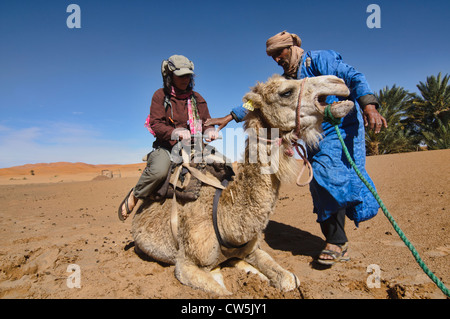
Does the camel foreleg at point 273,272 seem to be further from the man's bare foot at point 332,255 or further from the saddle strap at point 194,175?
the saddle strap at point 194,175

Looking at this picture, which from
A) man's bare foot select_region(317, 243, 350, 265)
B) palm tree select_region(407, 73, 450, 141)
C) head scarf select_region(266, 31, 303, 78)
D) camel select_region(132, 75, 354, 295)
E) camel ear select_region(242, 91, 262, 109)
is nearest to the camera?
camel select_region(132, 75, 354, 295)

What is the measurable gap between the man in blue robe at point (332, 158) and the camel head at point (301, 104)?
69 cm

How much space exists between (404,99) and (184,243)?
2335 centimetres

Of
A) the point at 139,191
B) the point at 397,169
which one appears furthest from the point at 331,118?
the point at 397,169

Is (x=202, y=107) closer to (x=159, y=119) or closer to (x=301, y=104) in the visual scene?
(x=159, y=119)

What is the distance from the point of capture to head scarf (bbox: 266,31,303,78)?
3.36 meters

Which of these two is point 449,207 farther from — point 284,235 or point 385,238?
point 284,235

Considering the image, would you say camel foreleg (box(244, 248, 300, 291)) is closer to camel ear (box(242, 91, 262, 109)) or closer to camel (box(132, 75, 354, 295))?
camel (box(132, 75, 354, 295))

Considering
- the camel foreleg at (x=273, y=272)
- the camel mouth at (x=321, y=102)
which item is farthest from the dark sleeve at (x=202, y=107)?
the camel foreleg at (x=273, y=272)

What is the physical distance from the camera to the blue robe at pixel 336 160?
3.25 m

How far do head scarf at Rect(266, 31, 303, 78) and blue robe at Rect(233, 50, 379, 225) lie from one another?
0.10 metres

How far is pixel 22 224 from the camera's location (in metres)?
6.49

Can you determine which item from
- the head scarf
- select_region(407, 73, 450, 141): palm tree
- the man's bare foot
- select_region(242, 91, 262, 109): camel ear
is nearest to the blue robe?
the head scarf
